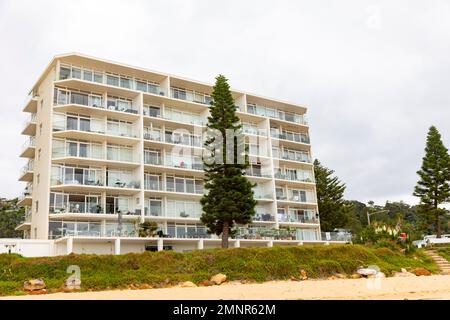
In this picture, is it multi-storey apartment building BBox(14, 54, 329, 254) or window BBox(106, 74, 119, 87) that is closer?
multi-storey apartment building BBox(14, 54, 329, 254)

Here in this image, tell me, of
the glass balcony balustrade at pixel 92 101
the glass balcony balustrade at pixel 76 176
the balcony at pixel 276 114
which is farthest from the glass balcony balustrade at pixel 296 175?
the glass balcony balustrade at pixel 76 176

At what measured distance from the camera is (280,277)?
2928cm

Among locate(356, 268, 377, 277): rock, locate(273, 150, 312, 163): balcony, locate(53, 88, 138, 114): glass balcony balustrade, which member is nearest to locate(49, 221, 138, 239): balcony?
locate(53, 88, 138, 114): glass balcony balustrade

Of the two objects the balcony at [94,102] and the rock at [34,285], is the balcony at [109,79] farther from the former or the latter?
the rock at [34,285]

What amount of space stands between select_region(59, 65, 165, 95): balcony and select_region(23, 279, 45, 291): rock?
23.0 m

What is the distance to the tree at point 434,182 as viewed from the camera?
174 ft

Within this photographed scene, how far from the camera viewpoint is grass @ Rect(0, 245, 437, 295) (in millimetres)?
25625

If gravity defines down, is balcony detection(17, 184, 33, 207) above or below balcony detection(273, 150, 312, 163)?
below

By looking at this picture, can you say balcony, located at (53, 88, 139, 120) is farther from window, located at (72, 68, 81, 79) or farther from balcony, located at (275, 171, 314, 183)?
balcony, located at (275, 171, 314, 183)

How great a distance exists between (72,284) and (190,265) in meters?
7.14

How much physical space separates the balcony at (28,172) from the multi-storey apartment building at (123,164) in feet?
0.53

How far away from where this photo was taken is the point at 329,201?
193 ft
